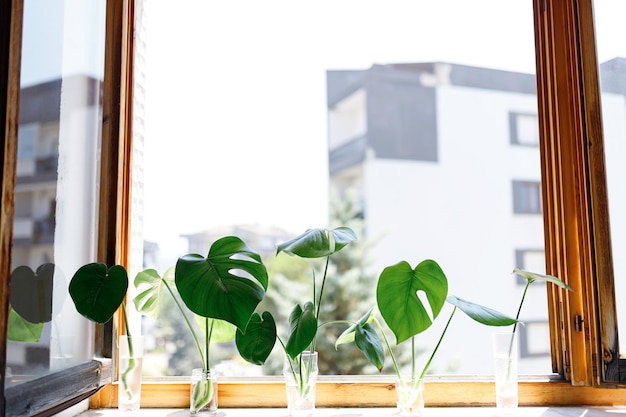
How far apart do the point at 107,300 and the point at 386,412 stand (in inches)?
26.4

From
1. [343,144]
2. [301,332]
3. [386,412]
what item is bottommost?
[386,412]

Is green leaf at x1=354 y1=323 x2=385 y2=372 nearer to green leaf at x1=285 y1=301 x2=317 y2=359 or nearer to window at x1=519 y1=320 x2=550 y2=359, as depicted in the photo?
green leaf at x1=285 y1=301 x2=317 y2=359

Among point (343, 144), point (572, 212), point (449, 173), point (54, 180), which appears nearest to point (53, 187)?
point (54, 180)

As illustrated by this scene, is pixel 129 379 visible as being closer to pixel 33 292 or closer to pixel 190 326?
pixel 190 326

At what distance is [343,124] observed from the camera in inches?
163

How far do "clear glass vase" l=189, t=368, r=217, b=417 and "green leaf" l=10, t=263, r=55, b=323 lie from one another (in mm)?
366

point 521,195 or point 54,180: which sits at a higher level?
point 521,195

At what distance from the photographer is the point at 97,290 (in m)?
0.98

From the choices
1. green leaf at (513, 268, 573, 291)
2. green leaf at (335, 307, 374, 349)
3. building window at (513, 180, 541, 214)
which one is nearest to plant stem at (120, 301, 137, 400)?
green leaf at (335, 307, 374, 349)

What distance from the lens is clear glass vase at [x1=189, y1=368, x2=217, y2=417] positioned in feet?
3.68

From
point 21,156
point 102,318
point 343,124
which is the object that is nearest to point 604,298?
point 102,318

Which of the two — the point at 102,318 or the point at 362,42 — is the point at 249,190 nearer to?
the point at 362,42

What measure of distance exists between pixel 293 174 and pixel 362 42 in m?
0.67

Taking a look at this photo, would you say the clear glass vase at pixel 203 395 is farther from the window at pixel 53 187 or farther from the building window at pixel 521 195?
the building window at pixel 521 195
